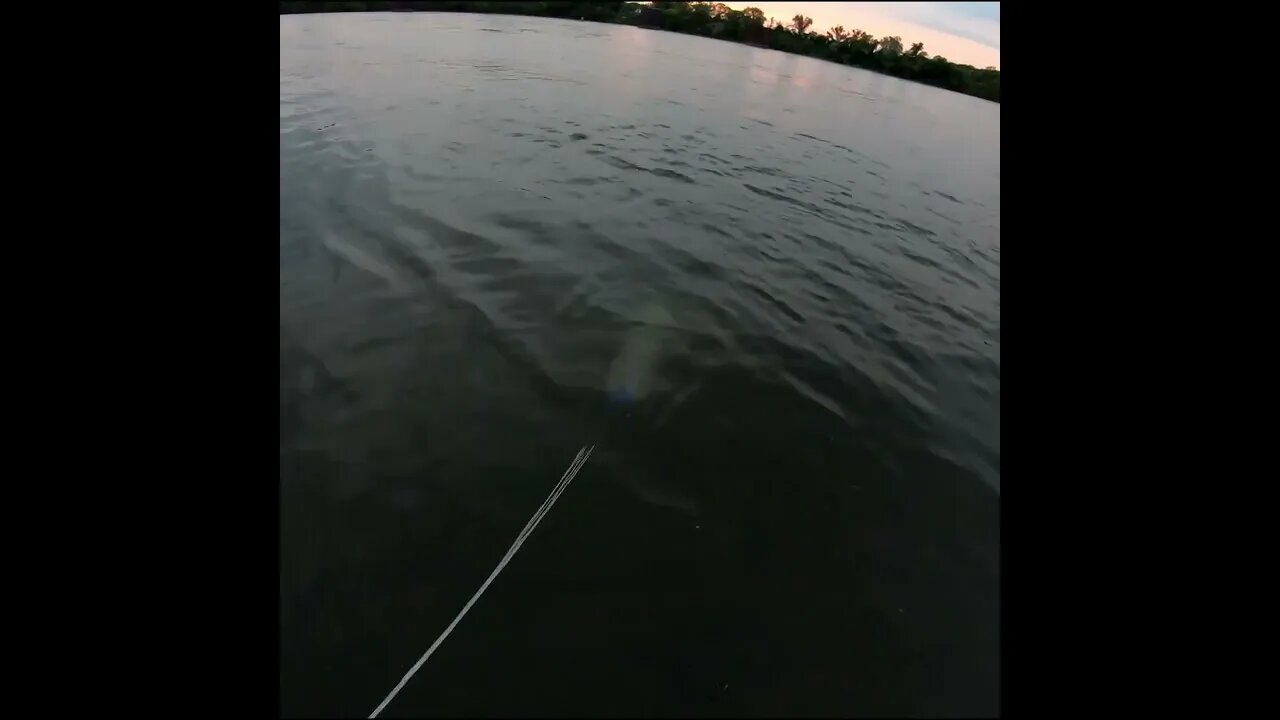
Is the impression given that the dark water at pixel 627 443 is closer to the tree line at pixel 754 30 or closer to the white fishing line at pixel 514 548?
the white fishing line at pixel 514 548

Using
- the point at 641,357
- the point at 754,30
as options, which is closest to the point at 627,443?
the point at 641,357

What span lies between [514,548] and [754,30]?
71.4m

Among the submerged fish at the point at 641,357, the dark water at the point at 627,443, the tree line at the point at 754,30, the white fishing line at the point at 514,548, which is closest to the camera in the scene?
the white fishing line at the point at 514,548

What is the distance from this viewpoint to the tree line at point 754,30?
46156 millimetres

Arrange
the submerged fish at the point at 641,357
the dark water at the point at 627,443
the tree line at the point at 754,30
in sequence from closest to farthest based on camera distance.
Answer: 1. the dark water at the point at 627,443
2. the submerged fish at the point at 641,357
3. the tree line at the point at 754,30

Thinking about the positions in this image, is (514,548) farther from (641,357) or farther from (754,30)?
(754,30)

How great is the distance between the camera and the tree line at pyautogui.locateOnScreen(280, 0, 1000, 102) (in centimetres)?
4616

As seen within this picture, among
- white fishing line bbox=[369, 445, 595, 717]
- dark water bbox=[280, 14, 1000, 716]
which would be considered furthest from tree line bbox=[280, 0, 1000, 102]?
white fishing line bbox=[369, 445, 595, 717]

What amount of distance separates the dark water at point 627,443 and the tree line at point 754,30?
44.1 metres

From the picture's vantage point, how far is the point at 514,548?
3828 millimetres

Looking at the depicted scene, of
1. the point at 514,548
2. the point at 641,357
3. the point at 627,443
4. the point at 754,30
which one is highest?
the point at 754,30

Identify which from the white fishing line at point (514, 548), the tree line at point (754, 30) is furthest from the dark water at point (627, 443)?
the tree line at point (754, 30)

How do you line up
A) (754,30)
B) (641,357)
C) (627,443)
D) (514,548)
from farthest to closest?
(754,30) → (641,357) → (627,443) → (514,548)
